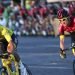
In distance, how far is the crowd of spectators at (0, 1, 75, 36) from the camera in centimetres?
3747

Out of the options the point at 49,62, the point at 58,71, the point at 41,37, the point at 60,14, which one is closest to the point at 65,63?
the point at 49,62

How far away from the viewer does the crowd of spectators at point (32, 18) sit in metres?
37.5

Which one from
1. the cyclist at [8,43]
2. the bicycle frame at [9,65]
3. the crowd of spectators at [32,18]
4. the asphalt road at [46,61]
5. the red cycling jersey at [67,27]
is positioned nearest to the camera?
the cyclist at [8,43]

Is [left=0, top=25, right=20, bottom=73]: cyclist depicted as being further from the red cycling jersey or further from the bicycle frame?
the red cycling jersey

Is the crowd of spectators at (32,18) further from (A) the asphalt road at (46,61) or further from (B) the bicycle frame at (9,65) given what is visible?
(B) the bicycle frame at (9,65)

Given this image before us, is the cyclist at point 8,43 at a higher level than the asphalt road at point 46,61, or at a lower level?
higher

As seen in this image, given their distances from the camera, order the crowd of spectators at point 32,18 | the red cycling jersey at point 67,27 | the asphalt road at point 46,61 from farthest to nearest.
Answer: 1. the crowd of spectators at point 32,18
2. the asphalt road at point 46,61
3. the red cycling jersey at point 67,27

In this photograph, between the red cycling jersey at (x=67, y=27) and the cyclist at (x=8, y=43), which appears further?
the red cycling jersey at (x=67, y=27)

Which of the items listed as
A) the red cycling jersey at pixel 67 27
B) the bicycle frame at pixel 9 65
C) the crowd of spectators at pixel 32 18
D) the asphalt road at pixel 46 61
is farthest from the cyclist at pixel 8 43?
the crowd of spectators at pixel 32 18

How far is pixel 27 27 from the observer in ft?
126

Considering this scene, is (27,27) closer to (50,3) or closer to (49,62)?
(50,3)

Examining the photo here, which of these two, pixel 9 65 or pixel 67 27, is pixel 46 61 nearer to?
pixel 67 27

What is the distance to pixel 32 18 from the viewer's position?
127 ft

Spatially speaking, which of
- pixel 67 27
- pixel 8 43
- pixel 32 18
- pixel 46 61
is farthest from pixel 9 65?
pixel 32 18
